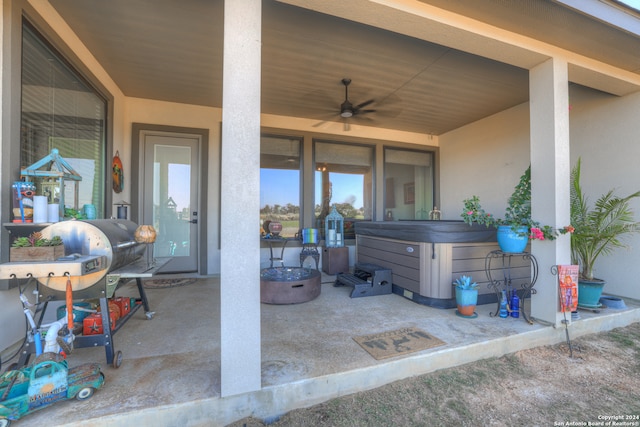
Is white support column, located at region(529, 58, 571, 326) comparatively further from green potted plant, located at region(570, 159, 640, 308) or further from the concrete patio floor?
green potted plant, located at region(570, 159, 640, 308)

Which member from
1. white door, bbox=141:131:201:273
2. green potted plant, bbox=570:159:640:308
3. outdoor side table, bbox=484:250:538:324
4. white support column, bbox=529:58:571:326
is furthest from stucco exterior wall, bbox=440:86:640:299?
white door, bbox=141:131:201:273

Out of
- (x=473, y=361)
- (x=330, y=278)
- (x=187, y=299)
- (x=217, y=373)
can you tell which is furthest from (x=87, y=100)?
(x=473, y=361)

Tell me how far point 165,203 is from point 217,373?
360 cm

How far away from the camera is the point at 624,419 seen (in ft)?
5.57

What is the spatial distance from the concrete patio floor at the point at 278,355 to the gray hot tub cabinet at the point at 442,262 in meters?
0.20

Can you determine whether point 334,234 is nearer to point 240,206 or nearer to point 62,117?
point 240,206

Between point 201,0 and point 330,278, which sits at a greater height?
point 201,0

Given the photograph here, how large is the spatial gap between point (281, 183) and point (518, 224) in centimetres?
369

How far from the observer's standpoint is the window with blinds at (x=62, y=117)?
2.25 metres

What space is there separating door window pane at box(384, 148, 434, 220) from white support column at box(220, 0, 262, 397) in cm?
454

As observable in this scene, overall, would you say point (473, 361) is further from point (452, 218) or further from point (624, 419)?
point (452, 218)

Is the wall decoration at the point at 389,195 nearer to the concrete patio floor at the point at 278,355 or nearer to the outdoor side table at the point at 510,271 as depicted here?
the outdoor side table at the point at 510,271

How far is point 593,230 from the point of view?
315 cm

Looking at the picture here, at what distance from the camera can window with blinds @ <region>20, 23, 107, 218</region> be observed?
2.25m
